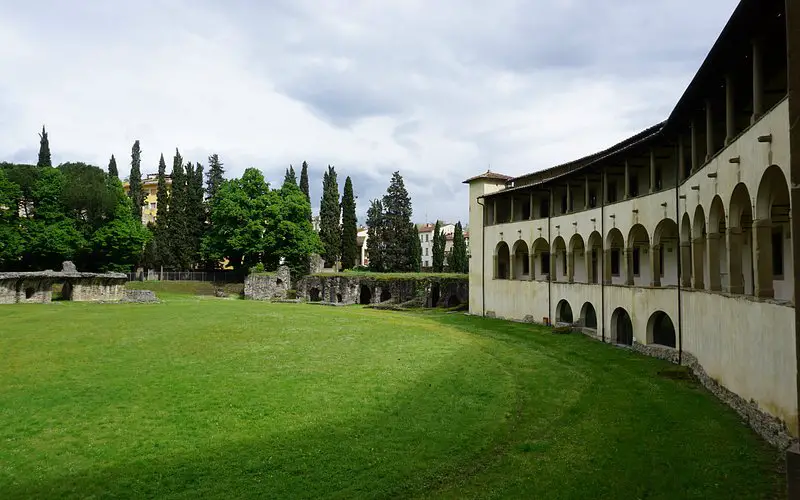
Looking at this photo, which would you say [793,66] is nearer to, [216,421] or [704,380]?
[216,421]

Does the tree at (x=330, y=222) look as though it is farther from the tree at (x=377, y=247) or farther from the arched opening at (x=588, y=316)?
the arched opening at (x=588, y=316)

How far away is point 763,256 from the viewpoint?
13602 millimetres

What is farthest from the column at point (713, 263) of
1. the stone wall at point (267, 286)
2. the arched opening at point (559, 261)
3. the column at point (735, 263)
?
the stone wall at point (267, 286)

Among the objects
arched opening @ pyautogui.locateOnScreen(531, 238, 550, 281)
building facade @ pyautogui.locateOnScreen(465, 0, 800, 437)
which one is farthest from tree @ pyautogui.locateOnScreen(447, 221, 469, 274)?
arched opening @ pyautogui.locateOnScreen(531, 238, 550, 281)

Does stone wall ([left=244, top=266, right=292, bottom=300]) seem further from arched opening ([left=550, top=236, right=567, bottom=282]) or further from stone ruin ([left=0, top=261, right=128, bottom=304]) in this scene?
arched opening ([left=550, top=236, right=567, bottom=282])

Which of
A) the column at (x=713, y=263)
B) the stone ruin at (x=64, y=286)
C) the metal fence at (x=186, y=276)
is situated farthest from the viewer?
the metal fence at (x=186, y=276)

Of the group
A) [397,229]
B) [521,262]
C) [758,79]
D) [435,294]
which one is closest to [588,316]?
[521,262]

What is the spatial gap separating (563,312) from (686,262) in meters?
15.6

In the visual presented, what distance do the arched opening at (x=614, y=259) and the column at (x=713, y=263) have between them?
38.7ft

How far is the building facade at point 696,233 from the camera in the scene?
1309 centimetres

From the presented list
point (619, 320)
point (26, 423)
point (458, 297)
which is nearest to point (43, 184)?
point (458, 297)

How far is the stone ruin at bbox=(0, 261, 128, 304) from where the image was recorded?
48.0m

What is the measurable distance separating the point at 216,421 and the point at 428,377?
7.93m

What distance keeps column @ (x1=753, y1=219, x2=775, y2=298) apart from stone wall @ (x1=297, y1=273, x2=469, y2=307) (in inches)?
1604
